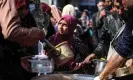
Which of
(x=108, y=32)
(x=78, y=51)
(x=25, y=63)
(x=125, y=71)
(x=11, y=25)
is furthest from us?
(x=108, y=32)

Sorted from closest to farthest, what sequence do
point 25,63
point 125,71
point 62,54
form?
point 25,63 → point 125,71 → point 62,54

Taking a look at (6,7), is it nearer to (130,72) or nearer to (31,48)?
(31,48)

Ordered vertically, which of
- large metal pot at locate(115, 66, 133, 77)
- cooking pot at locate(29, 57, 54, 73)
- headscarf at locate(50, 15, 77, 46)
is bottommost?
large metal pot at locate(115, 66, 133, 77)

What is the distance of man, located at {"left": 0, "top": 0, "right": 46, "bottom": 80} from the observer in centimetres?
261

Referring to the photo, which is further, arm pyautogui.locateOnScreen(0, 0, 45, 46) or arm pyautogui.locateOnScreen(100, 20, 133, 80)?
arm pyautogui.locateOnScreen(100, 20, 133, 80)

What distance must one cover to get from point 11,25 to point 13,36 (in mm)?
73

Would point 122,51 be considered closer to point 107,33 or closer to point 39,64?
point 39,64

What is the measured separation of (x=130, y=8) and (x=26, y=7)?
804mm

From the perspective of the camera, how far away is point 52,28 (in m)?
4.80

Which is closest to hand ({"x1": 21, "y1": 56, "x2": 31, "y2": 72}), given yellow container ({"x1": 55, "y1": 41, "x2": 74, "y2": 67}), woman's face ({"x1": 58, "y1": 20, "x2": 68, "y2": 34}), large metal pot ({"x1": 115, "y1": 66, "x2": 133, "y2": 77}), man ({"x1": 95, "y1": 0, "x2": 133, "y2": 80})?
yellow container ({"x1": 55, "y1": 41, "x2": 74, "y2": 67})

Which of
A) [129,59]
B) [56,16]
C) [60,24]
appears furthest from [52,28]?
[129,59]

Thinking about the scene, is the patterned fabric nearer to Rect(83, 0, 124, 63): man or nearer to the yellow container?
Rect(83, 0, 124, 63): man

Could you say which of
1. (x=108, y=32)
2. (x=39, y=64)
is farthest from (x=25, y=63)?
(x=108, y=32)

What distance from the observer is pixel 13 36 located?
262 centimetres
